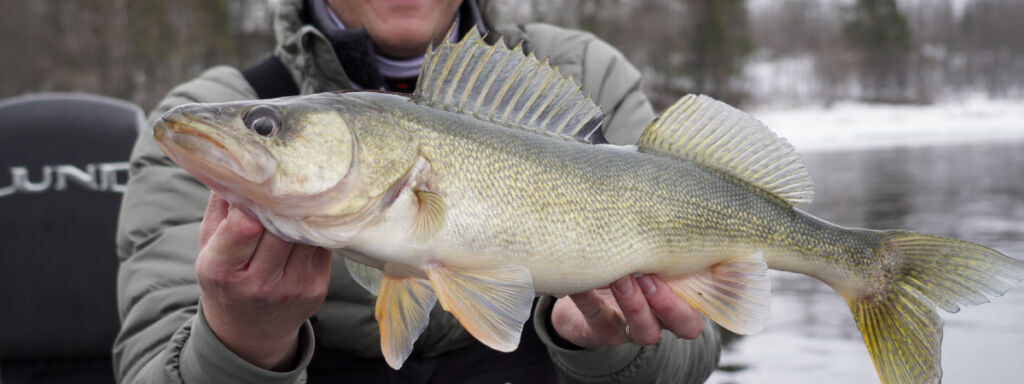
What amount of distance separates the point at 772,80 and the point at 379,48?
52554mm

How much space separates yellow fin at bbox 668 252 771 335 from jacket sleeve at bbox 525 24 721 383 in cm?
47

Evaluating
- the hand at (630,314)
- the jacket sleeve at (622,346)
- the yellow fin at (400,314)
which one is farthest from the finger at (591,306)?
the yellow fin at (400,314)

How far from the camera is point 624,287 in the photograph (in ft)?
5.93

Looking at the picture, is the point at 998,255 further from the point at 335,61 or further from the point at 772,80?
the point at 772,80

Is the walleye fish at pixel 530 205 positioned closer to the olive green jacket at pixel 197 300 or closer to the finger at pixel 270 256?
the finger at pixel 270 256

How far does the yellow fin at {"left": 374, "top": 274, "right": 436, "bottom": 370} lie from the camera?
1631 mm

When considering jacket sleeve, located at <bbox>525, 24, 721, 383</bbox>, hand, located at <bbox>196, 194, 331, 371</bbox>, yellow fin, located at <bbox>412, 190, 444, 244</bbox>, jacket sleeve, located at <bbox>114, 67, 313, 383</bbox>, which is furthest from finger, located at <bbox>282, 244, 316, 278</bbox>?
jacket sleeve, located at <bbox>525, 24, 721, 383</bbox>

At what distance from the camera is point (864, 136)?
23125mm

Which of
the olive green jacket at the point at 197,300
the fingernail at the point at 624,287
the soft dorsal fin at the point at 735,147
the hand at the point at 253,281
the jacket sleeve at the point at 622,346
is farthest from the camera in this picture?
the jacket sleeve at the point at 622,346

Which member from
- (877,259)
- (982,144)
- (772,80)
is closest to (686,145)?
(877,259)

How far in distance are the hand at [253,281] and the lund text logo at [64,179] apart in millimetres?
1362

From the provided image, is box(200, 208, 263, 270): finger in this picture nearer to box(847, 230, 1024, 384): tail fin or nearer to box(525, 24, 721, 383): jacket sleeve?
box(525, 24, 721, 383): jacket sleeve

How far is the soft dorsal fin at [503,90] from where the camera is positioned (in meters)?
1.69

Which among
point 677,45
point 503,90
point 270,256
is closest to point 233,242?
point 270,256
